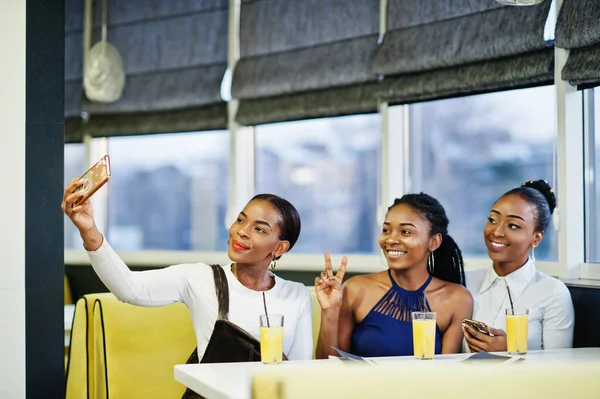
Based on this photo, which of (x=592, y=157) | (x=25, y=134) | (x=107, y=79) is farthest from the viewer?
(x=107, y=79)

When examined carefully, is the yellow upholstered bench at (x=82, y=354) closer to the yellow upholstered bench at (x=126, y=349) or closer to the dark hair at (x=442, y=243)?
the yellow upholstered bench at (x=126, y=349)

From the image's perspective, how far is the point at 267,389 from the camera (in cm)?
143

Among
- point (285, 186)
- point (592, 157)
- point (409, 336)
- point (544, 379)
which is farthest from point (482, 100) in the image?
point (544, 379)

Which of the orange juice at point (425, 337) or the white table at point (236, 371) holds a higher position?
the orange juice at point (425, 337)

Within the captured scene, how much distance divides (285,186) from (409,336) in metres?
2.74

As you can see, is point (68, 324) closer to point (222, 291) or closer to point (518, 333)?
point (222, 291)

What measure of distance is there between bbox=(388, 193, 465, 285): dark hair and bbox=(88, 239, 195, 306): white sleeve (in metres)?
0.83

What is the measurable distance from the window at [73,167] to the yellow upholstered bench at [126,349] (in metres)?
3.24

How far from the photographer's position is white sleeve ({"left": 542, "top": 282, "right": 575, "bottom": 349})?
2.94 metres

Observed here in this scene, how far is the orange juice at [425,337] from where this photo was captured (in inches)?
98.1

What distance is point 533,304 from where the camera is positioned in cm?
300

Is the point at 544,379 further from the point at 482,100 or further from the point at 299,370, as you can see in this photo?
the point at 482,100

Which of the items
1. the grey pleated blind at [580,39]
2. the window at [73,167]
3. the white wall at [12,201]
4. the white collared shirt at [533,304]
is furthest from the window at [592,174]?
the window at [73,167]

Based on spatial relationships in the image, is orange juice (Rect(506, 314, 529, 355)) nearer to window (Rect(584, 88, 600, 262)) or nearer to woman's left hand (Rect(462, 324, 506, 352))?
woman's left hand (Rect(462, 324, 506, 352))
